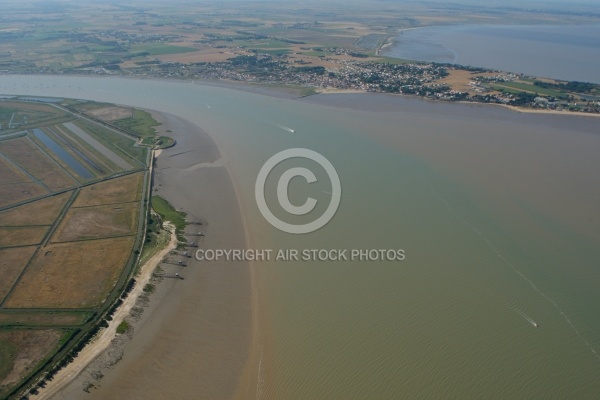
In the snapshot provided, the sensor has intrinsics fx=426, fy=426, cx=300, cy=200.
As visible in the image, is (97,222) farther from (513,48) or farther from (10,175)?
(513,48)

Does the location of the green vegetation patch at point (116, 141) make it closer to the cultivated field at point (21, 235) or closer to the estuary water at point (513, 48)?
the cultivated field at point (21, 235)

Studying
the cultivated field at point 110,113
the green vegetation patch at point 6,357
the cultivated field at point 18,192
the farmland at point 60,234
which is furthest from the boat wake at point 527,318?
the cultivated field at point 110,113

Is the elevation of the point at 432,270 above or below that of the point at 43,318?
above

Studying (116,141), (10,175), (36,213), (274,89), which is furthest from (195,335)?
(274,89)

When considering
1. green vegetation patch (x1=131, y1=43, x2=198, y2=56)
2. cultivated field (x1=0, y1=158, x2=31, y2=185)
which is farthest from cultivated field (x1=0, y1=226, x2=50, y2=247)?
green vegetation patch (x1=131, y1=43, x2=198, y2=56)

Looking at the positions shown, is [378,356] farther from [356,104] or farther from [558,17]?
[558,17]
